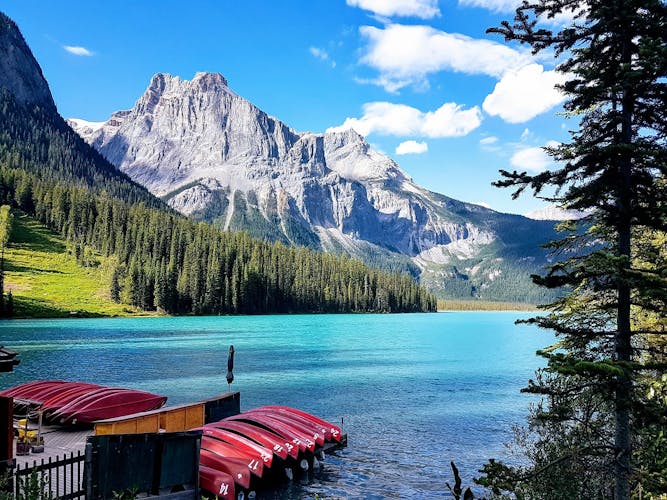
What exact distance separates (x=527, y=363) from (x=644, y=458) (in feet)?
227

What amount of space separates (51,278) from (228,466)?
503ft

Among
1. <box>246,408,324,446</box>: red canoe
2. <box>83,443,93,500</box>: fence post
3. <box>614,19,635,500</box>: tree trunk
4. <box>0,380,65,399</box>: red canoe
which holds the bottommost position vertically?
<box>246,408,324,446</box>: red canoe

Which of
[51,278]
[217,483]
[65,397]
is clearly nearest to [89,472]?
[217,483]

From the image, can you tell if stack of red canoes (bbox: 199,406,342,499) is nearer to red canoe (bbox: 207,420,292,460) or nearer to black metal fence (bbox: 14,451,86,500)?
red canoe (bbox: 207,420,292,460)

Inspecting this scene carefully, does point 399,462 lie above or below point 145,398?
below

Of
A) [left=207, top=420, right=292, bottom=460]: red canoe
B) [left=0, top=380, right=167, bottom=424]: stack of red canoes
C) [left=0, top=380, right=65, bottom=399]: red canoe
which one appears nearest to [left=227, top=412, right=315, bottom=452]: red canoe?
[left=207, top=420, right=292, bottom=460]: red canoe

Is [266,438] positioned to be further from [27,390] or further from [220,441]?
[27,390]

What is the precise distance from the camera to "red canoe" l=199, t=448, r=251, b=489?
24359mm

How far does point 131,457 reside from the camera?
18641mm

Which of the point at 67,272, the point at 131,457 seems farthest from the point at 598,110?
the point at 67,272

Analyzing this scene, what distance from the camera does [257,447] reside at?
2773 centimetres

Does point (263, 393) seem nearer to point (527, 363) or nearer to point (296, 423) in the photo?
point (296, 423)

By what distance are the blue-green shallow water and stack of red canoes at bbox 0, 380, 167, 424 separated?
11.9 m

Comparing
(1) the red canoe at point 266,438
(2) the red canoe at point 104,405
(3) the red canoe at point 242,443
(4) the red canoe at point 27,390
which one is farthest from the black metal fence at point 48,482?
(4) the red canoe at point 27,390
